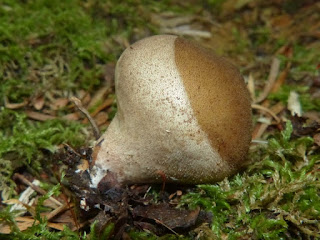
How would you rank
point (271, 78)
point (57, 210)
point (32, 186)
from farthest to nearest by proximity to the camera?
1. point (271, 78)
2. point (32, 186)
3. point (57, 210)

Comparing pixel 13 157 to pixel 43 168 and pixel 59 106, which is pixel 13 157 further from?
pixel 59 106

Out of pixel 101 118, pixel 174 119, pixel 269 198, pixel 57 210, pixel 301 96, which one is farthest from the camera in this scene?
pixel 301 96

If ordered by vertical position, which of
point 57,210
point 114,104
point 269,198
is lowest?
point 57,210

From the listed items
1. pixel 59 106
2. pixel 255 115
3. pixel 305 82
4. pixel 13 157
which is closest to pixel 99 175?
pixel 13 157

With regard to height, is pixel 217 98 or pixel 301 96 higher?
pixel 217 98

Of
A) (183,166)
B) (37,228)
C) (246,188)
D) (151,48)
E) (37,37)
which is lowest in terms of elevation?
(37,228)

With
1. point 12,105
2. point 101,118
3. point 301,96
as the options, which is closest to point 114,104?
point 101,118

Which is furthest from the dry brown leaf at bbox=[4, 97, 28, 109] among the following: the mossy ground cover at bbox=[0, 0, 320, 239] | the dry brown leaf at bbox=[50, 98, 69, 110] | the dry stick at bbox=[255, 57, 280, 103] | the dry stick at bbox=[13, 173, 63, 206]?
the dry stick at bbox=[255, 57, 280, 103]

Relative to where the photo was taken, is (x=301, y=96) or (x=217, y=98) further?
(x=301, y=96)

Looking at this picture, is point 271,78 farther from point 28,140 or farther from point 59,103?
point 28,140
